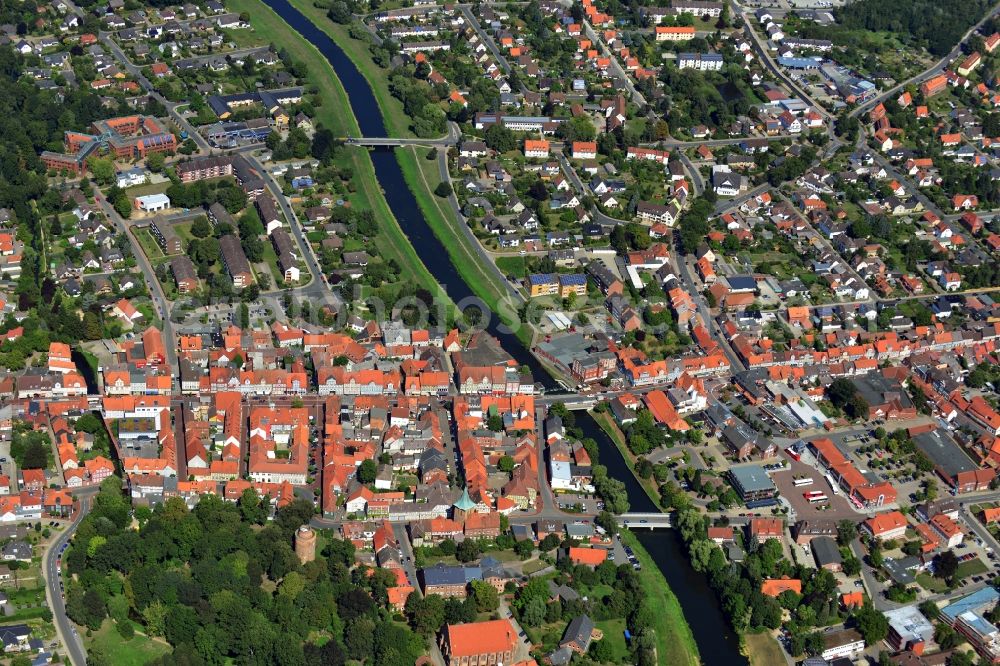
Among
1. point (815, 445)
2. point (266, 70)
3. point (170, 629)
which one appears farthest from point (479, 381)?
point (266, 70)

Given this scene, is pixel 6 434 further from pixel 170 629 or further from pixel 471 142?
pixel 471 142

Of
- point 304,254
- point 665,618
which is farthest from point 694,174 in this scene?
point 665,618

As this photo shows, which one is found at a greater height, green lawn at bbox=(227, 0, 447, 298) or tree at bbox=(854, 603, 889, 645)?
green lawn at bbox=(227, 0, 447, 298)

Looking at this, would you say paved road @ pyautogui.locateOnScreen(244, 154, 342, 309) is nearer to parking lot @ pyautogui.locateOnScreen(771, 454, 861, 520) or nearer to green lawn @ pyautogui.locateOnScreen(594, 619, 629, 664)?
parking lot @ pyautogui.locateOnScreen(771, 454, 861, 520)

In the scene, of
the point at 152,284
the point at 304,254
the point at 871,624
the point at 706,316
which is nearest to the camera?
the point at 871,624

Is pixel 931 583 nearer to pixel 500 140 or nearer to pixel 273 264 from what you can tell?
pixel 273 264

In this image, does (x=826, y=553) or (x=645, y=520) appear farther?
(x=645, y=520)

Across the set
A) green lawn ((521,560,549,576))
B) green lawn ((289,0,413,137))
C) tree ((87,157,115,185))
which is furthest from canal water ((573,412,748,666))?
green lawn ((289,0,413,137))
